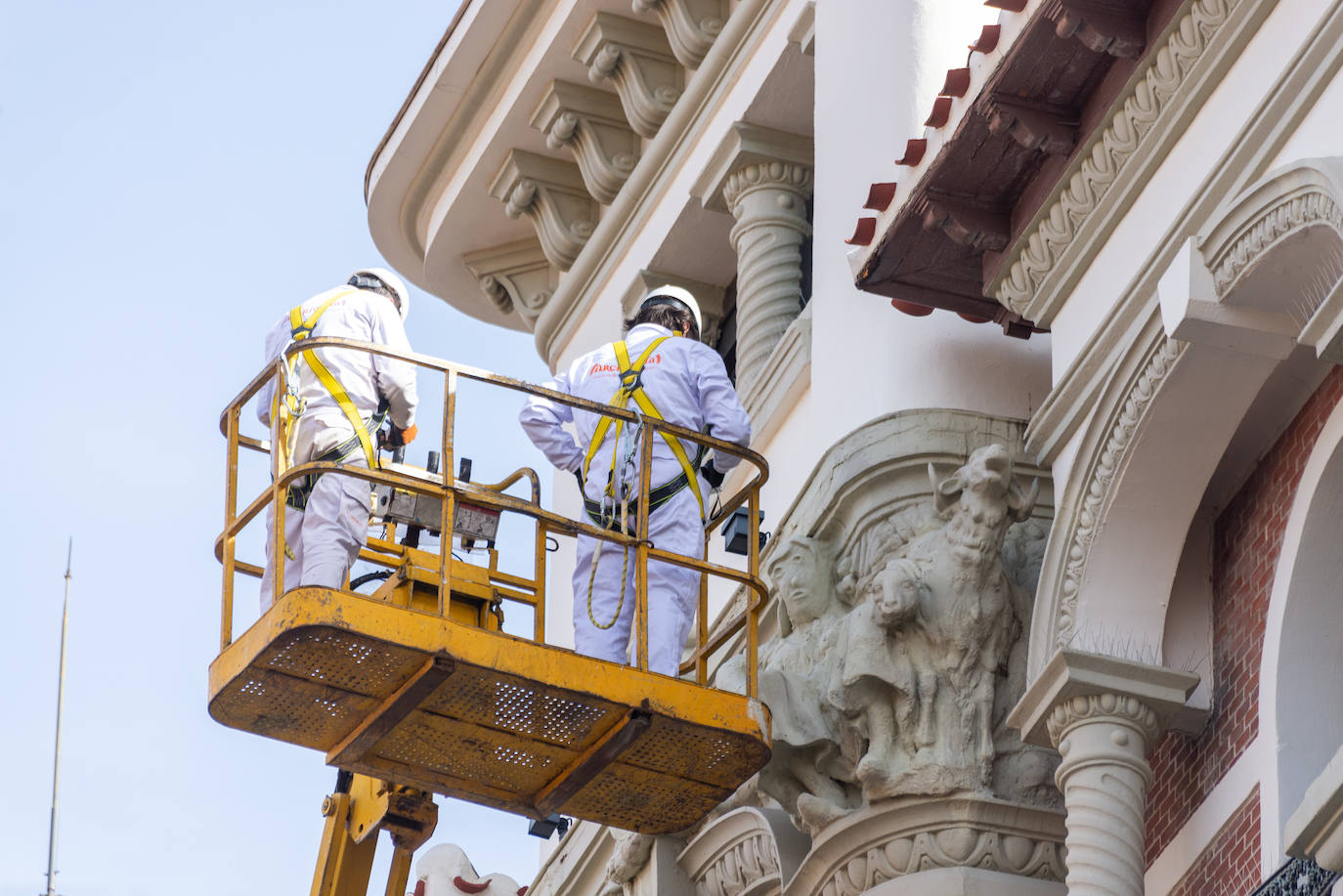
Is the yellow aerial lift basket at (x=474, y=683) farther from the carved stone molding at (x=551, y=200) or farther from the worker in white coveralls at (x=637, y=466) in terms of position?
the carved stone molding at (x=551, y=200)

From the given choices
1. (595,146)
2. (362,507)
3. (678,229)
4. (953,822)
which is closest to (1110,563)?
(953,822)

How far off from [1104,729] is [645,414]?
258cm

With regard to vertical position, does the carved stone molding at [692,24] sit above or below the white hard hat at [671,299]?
above

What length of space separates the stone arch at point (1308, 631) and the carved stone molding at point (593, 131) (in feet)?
29.8

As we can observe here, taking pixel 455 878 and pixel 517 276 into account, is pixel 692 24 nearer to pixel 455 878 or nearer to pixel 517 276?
pixel 517 276

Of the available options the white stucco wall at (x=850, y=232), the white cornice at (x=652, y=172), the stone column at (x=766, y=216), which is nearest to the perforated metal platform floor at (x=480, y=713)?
the white stucco wall at (x=850, y=232)

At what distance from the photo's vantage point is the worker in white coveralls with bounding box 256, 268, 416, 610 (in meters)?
12.8

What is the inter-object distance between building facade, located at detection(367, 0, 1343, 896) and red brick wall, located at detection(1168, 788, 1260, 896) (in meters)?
0.02

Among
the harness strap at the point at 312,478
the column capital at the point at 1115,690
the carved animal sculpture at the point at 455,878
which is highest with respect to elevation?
the carved animal sculpture at the point at 455,878

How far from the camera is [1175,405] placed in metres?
11.4

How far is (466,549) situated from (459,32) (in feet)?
25.7

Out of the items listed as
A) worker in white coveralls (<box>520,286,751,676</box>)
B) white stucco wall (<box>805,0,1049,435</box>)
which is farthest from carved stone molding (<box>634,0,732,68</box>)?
worker in white coveralls (<box>520,286,751,676</box>)

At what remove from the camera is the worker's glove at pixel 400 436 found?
13.5 metres

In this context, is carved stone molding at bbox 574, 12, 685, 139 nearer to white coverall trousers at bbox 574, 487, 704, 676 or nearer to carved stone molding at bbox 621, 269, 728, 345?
carved stone molding at bbox 621, 269, 728, 345
